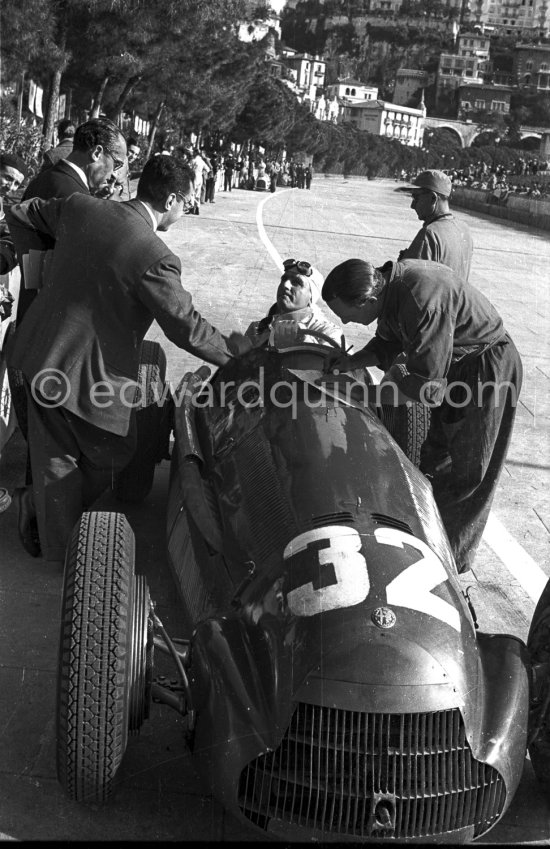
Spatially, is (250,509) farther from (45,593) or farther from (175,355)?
(175,355)

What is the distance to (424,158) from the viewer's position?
191875mm

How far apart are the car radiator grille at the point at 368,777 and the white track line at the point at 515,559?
2818mm

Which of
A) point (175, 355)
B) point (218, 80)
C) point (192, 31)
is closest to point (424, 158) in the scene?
point (218, 80)

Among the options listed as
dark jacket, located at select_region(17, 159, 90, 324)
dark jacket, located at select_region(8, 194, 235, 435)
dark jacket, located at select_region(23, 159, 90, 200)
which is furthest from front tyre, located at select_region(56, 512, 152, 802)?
dark jacket, located at select_region(23, 159, 90, 200)

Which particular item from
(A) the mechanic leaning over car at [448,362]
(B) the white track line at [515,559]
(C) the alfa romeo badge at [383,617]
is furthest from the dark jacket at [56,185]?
(C) the alfa romeo badge at [383,617]

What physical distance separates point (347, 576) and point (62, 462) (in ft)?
7.60

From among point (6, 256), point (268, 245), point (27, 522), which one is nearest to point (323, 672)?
point (27, 522)

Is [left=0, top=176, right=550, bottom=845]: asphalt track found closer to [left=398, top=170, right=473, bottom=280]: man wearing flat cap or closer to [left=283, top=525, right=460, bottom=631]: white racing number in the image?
[left=283, top=525, right=460, bottom=631]: white racing number

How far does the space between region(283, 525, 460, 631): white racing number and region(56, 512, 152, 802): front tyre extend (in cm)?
59

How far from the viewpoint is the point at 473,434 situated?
6289mm

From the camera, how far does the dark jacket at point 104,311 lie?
5.34 meters

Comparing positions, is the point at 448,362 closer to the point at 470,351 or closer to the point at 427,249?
the point at 470,351

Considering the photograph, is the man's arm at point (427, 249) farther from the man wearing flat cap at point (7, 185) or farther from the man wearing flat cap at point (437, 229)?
the man wearing flat cap at point (7, 185)

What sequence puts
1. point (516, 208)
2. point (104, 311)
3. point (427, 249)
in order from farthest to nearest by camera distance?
point (516, 208) → point (427, 249) → point (104, 311)
